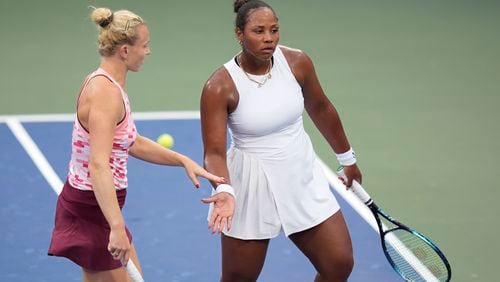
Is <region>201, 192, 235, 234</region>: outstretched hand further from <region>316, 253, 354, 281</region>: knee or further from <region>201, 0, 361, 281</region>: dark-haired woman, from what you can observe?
<region>316, 253, 354, 281</region>: knee

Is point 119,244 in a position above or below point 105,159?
below

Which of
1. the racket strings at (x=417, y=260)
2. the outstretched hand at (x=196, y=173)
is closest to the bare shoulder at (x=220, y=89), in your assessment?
the outstretched hand at (x=196, y=173)

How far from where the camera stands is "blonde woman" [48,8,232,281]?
4.38 meters

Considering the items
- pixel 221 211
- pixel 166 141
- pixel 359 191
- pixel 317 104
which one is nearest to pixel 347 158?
pixel 359 191

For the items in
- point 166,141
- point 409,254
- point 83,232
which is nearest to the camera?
point 83,232

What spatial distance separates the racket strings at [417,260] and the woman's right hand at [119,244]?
65.8 inches

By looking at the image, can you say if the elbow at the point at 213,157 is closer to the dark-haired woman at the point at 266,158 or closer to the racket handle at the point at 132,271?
the dark-haired woman at the point at 266,158

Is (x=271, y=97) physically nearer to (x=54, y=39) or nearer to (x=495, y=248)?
(x=495, y=248)

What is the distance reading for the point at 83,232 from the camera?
4723 mm

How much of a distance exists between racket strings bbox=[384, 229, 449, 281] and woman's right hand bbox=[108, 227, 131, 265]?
1.67 m

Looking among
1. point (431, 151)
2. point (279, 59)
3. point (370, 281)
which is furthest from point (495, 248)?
point (279, 59)

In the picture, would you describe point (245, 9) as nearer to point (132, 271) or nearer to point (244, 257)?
point (244, 257)

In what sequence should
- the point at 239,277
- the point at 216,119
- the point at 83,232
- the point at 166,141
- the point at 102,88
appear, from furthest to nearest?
the point at 166,141, the point at 239,277, the point at 216,119, the point at 83,232, the point at 102,88

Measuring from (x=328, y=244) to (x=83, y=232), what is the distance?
3.81 ft
